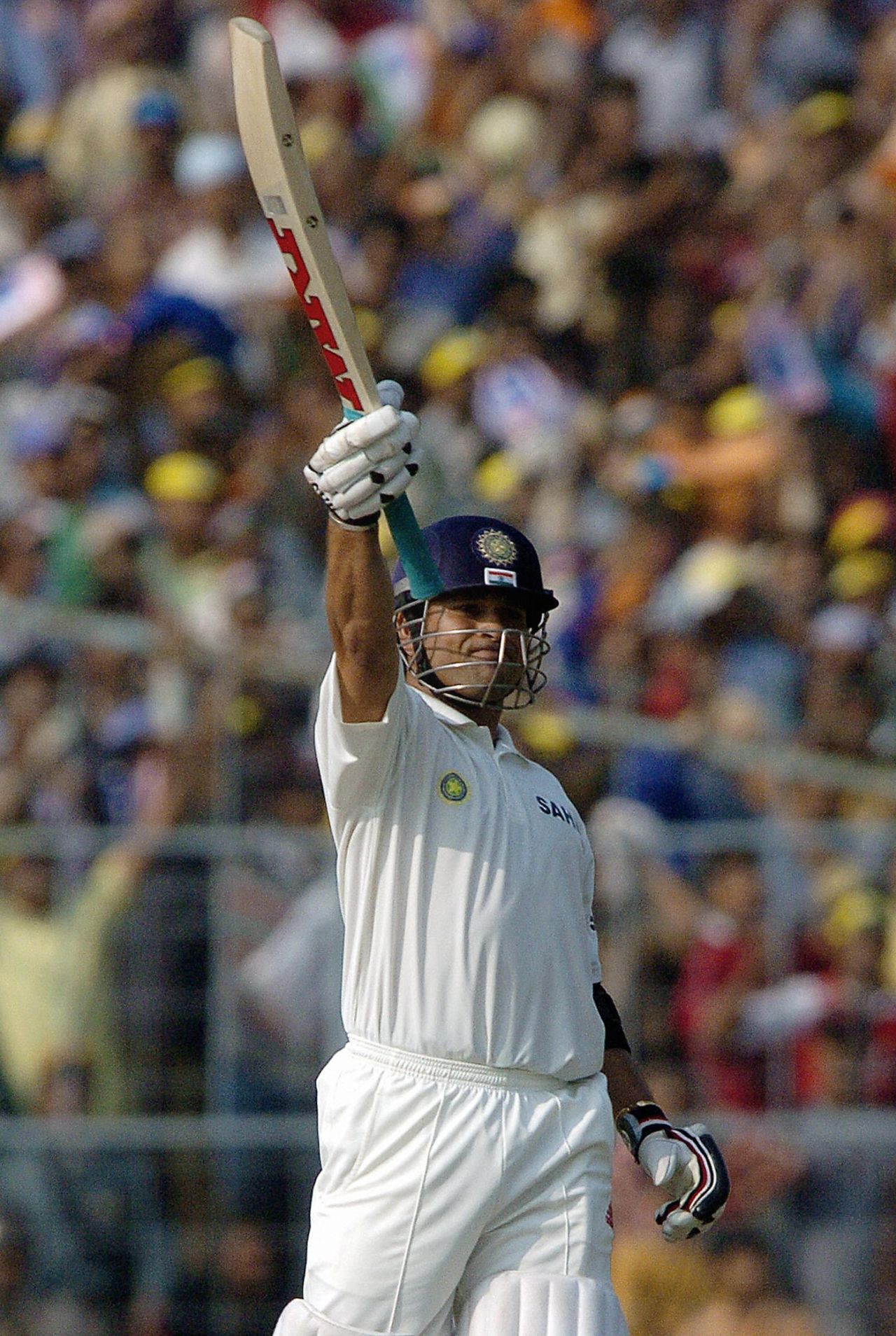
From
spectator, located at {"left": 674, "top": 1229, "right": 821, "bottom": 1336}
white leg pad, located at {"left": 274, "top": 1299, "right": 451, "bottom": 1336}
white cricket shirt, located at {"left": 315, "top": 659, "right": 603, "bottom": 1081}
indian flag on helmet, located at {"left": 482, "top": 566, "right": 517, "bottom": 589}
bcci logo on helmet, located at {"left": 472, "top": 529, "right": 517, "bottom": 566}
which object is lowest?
spectator, located at {"left": 674, "top": 1229, "right": 821, "bottom": 1336}

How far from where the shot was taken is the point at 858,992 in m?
7.02

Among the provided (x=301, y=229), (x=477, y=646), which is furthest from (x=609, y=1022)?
(x=301, y=229)

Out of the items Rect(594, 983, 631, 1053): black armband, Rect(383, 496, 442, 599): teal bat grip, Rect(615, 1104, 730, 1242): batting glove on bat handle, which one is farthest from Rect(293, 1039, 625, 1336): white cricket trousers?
Rect(383, 496, 442, 599): teal bat grip

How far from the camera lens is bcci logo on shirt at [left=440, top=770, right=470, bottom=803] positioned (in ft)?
13.5

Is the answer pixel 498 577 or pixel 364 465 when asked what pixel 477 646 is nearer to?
pixel 498 577

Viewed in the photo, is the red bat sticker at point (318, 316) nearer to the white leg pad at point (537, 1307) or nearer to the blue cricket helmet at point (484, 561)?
the blue cricket helmet at point (484, 561)

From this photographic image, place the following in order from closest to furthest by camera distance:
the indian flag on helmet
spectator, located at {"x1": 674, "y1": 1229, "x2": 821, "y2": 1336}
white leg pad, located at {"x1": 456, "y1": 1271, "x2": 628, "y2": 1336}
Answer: white leg pad, located at {"x1": 456, "y1": 1271, "x2": 628, "y2": 1336} < the indian flag on helmet < spectator, located at {"x1": 674, "y1": 1229, "x2": 821, "y2": 1336}

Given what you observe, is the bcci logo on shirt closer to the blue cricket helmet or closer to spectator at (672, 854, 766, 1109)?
the blue cricket helmet

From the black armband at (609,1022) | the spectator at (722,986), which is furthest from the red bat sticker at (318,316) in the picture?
the spectator at (722,986)

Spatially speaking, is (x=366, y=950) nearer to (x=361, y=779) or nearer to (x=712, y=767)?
(x=361, y=779)

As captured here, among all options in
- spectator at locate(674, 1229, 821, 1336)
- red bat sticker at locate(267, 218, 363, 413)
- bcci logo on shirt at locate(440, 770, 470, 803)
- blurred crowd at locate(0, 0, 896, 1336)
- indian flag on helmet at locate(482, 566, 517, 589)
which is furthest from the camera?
blurred crowd at locate(0, 0, 896, 1336)

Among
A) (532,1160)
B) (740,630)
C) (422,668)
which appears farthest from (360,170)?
(532,1160)

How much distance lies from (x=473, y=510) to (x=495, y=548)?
4.72 m

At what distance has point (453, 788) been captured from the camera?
4.12 m
